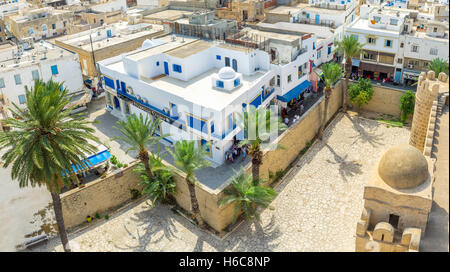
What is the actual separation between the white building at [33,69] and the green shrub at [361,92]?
2765 cm

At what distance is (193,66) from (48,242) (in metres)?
18.1

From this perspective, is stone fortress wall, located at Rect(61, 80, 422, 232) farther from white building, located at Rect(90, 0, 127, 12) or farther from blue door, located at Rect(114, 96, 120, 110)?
white building, located at Rect(90, 0, 127, 12)

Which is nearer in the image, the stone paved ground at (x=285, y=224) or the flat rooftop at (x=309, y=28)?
the stone paved ground at (x=285, y=224)

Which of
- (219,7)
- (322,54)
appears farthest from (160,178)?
(219,7)

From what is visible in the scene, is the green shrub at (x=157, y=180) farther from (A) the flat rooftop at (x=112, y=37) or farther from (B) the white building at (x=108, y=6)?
(B) the white building at (x=108, y=6)

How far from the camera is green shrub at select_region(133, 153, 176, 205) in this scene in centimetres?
2972

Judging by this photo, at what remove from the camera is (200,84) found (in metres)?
34.7

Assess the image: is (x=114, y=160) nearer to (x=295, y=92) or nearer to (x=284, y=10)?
(x=295, y=92)

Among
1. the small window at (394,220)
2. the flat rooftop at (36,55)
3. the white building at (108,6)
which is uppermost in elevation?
the white building at (108,6)

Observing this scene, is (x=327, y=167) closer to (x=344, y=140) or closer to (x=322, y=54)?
(x=344, y=140)

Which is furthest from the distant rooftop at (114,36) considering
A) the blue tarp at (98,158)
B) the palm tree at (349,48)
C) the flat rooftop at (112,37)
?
the palm tree at (349,48)

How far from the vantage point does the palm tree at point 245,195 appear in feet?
90.7

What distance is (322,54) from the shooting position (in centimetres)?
4334

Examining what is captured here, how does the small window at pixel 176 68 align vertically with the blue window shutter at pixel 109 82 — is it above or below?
above
